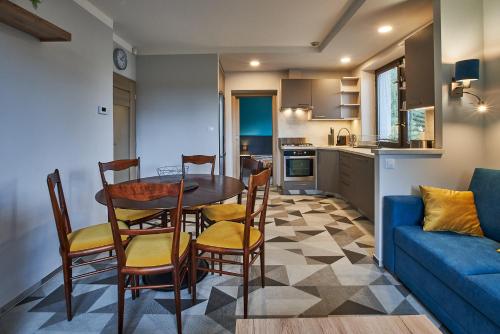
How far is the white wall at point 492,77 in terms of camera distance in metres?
2.47

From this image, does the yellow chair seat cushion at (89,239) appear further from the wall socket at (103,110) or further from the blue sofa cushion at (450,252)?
the blue sofa cushion at (450,252)

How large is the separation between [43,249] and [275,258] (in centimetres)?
194

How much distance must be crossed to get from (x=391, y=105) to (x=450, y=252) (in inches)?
149

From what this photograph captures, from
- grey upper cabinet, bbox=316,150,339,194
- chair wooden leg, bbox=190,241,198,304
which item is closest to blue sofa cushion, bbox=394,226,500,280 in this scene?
chair wooden leg, bbox=190,241,198,304

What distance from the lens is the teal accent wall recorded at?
9016mm

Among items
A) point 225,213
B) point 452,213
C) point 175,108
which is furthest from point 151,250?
point 175,108

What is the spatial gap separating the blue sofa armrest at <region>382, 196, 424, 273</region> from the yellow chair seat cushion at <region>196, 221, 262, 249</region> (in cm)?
107

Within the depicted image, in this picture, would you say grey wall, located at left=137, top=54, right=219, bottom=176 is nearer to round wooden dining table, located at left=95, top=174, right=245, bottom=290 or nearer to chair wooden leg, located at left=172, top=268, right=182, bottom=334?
round wooden dining table, located at left=95, top=174, right=245, bottom=290

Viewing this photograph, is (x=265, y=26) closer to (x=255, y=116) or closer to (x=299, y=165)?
(x=299, y=165)

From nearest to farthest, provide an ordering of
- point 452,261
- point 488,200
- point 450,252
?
point 452,261
point 450,252
point 488,200

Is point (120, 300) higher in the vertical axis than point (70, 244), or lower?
lower

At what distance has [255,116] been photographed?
9.07 metres

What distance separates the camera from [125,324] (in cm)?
188

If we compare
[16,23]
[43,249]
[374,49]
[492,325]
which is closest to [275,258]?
[492,325]
